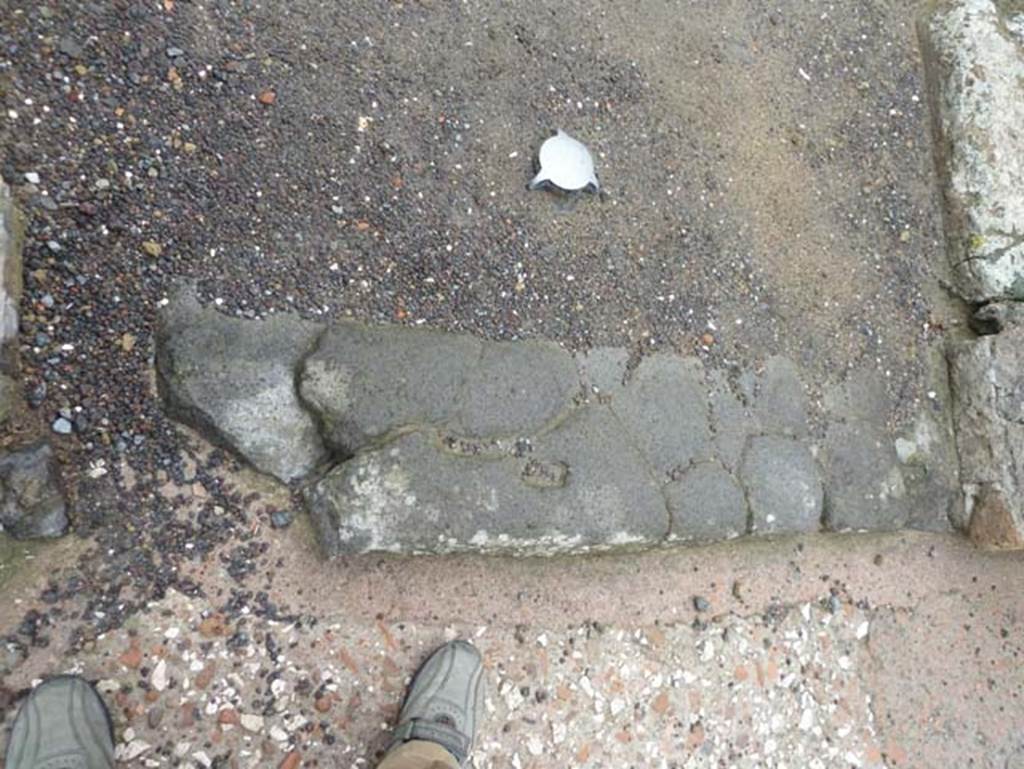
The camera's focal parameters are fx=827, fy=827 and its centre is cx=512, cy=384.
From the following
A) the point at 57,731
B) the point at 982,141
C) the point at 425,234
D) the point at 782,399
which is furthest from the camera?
the point at 982,141

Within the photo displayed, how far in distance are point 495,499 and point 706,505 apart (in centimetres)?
56

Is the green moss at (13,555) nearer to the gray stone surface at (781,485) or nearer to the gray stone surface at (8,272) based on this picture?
the gray stone surface at (8,272)

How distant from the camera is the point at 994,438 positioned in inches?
93.4

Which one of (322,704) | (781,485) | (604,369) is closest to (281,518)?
(322,704)

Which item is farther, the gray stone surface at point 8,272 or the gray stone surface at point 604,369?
the gray stone surface at point 604,369

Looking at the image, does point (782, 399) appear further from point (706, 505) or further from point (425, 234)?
point (425, 234)

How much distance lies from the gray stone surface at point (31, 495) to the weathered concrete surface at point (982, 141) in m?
2.49

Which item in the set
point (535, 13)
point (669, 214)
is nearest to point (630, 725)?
point (669, 214)

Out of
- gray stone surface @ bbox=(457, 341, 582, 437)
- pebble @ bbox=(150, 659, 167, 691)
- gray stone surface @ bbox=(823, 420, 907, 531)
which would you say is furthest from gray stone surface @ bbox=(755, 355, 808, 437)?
pebble @ bbox=(150, 659, 167, 691)

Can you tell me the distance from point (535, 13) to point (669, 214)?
63cm

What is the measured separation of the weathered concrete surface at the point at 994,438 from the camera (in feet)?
7.71

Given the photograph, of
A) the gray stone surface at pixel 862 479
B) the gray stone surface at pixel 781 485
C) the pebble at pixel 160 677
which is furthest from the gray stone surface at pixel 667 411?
the pebble at pixel 160 677

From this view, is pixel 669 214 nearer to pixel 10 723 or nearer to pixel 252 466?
pixel 252 466

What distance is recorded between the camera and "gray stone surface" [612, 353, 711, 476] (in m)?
2.04
